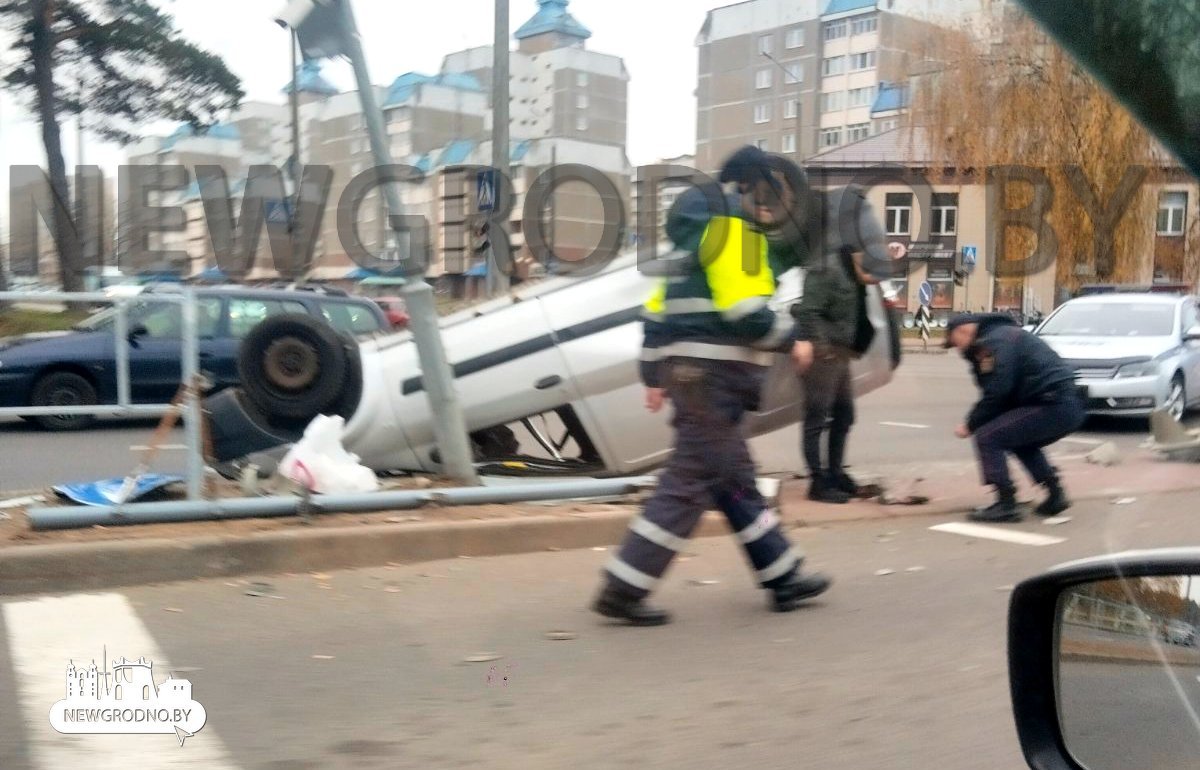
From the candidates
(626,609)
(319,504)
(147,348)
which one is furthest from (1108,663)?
(147,348)

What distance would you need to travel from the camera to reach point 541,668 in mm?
4281

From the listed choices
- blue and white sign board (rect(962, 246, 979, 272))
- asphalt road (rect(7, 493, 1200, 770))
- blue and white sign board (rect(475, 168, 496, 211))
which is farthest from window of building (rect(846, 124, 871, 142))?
asphalt road (rect(7, 493, 1200, 770))

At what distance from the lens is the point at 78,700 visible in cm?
388

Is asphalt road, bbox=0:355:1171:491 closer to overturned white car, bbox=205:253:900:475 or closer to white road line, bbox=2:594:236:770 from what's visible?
overturned white car, bbox=205:253:900:475

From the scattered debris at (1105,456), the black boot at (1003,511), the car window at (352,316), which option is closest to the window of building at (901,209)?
the scattered debris at (1105,456)

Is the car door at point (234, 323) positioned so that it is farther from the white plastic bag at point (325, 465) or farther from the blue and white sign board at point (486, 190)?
the white plastic bag at point (325, 465)

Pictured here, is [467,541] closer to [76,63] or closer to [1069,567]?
[1069,567]

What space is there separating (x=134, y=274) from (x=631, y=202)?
6702 millimetres

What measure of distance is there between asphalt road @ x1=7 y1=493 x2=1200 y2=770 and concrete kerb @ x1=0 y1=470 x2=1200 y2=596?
3.9 inches

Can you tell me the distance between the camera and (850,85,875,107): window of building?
Answer: 2428 centimetres

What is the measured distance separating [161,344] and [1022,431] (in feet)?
20.2

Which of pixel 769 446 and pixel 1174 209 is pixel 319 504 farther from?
pixel 769 446

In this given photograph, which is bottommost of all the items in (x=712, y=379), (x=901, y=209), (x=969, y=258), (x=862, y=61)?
(x=712, y=379)

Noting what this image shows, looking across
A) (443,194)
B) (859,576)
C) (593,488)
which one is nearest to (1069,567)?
(859,576)
